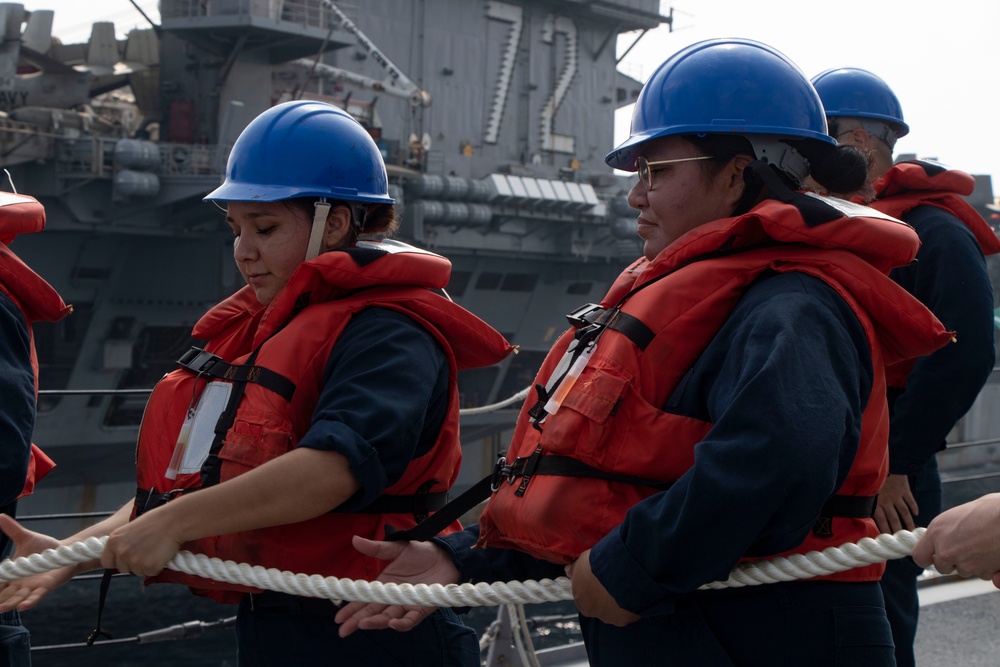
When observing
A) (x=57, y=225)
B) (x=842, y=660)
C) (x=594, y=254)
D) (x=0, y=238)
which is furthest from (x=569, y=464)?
(x=594, y=254)

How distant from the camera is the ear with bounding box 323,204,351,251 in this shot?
2.20 meters

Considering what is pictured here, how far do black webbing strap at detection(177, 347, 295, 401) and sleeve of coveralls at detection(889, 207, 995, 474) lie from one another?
5.63ft

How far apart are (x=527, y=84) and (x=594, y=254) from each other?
12.7 feet

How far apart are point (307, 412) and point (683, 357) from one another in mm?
784

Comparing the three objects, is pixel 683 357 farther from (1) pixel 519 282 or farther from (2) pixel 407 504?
(1) pixel 519 282

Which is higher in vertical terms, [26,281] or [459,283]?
[26,281]

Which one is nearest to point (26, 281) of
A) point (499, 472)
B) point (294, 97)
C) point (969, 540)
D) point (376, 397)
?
point (376, 397)

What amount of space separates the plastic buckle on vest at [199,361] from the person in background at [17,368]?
33 cm

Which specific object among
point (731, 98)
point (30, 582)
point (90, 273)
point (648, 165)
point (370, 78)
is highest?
point (370, 78)

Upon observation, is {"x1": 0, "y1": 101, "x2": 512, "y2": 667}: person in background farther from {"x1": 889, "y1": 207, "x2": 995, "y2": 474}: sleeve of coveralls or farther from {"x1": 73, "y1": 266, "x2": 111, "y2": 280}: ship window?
{"x1": 73, "y1": 266, "x2": 111, "y2": 280}: ship window

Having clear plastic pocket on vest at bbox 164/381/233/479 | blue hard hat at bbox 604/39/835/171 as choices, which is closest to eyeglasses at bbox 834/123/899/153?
blue hard hat at bbox 604/39/835/171

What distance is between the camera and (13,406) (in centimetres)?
208

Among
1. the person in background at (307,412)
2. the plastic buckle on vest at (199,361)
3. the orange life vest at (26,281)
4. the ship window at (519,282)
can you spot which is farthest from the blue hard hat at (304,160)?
the ship window at (519,282)

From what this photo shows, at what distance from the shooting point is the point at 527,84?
2116 centimetres
